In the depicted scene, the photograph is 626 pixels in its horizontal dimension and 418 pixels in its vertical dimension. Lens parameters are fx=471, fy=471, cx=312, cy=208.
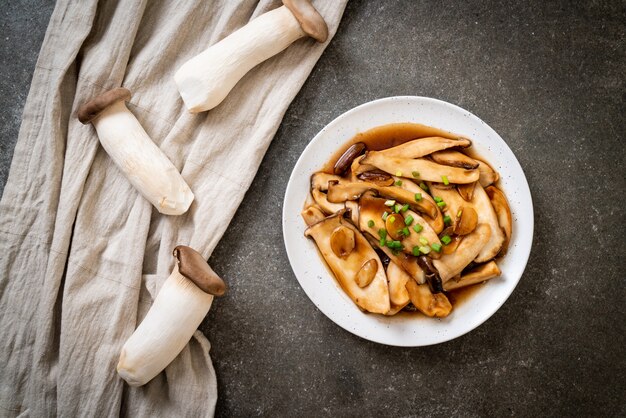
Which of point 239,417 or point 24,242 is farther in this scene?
point 239,417

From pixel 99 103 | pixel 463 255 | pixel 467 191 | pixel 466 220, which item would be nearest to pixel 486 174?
pixel 467 191

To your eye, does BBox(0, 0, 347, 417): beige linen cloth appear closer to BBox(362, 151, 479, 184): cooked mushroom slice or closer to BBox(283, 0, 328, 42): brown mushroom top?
BBox(283, 0, 328, 42): brown mushroom top

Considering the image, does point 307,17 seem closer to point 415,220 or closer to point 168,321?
point 415,220

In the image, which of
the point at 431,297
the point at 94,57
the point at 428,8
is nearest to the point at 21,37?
the point at 94,57

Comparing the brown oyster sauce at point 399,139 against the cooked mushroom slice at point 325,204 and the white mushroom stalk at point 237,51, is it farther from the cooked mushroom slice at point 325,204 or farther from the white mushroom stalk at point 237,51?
the white mushroom stalk at point 237,51

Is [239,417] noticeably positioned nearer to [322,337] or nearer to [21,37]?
[322,337]

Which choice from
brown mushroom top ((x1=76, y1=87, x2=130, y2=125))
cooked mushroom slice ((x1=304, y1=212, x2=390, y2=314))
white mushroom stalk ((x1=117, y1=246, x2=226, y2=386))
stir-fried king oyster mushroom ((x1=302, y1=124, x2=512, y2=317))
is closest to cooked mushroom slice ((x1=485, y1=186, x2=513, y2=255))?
stir-fried king oyster mushroom ((x1=302, y1=124, x2=512, y2=317))

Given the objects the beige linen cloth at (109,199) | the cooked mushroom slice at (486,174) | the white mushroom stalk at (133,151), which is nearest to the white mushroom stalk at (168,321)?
the beige linen cloth at (109,199)
